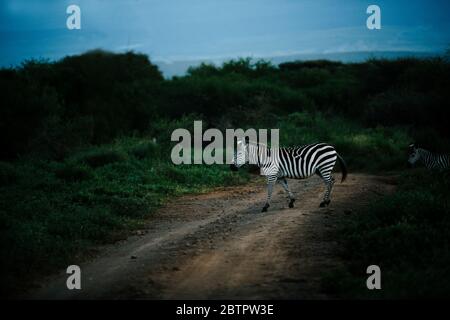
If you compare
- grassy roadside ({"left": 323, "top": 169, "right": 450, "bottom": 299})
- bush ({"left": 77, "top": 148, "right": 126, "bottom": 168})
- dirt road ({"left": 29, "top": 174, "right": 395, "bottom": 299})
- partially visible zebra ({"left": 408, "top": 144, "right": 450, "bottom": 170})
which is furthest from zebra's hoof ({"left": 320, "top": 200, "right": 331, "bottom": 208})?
bush ({"left": 77, "top": 148, "right": 126, "bottom": 168})

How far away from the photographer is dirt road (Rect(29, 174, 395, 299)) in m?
6.73

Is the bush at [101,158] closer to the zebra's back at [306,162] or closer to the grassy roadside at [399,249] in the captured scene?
the zebra's back at [306,162]

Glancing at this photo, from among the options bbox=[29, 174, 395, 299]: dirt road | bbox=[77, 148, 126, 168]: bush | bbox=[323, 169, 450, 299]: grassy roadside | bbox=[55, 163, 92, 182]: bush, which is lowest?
bbox=[29, 174, 395, 299]: dirt road

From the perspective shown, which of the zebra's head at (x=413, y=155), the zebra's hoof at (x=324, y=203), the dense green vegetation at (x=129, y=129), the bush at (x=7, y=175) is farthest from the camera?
the zebra's head at (x=413, y=155)

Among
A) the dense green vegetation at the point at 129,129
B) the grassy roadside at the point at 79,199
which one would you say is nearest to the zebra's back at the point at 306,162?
the dense green vegetation at the point at 129,129

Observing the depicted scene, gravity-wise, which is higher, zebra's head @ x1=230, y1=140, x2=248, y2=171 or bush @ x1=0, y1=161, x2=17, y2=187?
zebra's head @ x1=230, y1=140, x2=248, y2=171

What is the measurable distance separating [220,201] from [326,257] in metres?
6.30

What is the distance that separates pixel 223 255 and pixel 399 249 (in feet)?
9.17

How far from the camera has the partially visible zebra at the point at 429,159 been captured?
1695 centimetres

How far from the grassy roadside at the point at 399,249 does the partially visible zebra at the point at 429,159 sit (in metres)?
6.09

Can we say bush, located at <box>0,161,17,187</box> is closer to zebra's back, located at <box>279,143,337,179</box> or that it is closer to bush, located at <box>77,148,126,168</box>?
bush, located at <box>77,148,126,168</box>

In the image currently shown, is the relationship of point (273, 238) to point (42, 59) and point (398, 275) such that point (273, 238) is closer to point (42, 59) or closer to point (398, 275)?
point (398, 275)

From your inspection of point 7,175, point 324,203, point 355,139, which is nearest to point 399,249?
point 324,203

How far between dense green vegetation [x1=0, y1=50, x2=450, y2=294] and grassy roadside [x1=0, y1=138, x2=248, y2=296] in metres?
0.03
